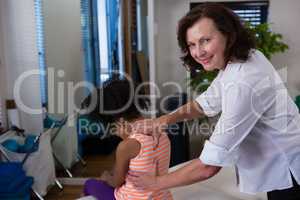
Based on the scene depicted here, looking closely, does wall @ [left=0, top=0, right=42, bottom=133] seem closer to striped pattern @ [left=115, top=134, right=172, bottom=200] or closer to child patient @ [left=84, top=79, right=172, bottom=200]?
child patient @ [left=84, top=79, right=172, bottom=200]

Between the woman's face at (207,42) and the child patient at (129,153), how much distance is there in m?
0.48

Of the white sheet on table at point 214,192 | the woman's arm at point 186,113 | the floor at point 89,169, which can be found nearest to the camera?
the woman's arm at point 186,113

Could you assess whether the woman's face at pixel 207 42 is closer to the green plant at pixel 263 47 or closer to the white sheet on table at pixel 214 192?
the white sheet on table at pixel 214 192

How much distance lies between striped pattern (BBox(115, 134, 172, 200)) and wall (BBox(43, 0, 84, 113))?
5.66ft

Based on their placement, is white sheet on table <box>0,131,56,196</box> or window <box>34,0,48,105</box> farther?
window <box>34,0,48,105</box>

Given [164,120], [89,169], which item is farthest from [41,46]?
[164,120]

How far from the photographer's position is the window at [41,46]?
9.48 feet

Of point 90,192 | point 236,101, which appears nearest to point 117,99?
point 90,192

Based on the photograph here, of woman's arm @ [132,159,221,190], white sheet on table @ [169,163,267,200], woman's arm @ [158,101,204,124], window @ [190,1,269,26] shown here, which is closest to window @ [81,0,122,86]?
window @ [190,1,269,26]

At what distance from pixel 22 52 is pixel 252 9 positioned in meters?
2.10

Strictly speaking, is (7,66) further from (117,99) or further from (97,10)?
(117,99)

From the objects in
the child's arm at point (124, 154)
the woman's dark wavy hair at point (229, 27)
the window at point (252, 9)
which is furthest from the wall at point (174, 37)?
the woman's dark wavy hair at point (229, 27)

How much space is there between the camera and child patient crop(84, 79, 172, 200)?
142 centimetres

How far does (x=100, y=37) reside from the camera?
2.97 meters
